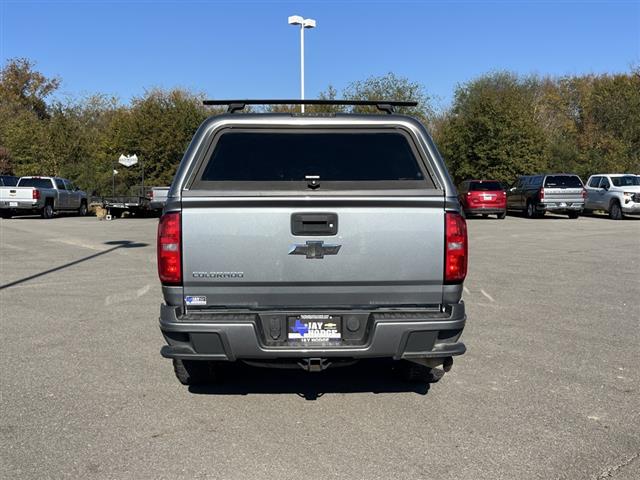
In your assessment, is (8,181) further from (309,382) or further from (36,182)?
(309,382)

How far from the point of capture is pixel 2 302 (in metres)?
8.57

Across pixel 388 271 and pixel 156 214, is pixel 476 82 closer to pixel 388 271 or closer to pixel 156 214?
pixel 156 214

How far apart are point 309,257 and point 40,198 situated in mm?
26315

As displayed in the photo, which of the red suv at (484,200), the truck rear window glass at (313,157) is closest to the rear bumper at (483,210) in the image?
the red suv at (484,200)

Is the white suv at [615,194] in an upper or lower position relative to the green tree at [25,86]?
lower

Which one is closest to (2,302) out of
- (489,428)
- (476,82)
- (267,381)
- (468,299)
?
(267,381)

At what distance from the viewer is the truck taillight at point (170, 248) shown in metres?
3.88

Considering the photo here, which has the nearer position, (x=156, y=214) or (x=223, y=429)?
(x=223, y=429)

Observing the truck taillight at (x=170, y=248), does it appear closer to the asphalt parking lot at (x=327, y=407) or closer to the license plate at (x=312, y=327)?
the license plate at (x=312, y=327)

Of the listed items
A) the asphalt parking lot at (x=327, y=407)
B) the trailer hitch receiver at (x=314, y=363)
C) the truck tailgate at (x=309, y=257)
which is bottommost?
the asphalt parking lot at (x=327, y=407)

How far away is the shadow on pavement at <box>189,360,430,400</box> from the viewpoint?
16.2 ft

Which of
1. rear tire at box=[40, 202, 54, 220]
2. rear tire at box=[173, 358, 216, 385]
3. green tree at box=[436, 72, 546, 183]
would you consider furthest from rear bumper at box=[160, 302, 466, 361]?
green tree at box=[436, 72, 546, 183]

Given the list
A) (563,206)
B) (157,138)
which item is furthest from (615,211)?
(157,138)

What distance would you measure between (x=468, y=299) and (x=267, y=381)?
433cm
